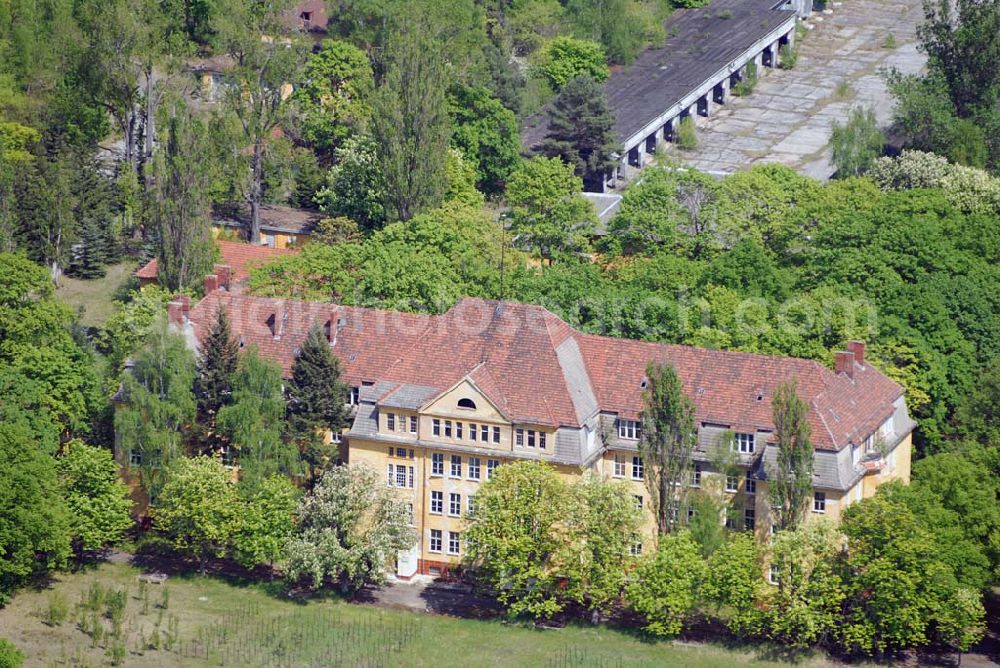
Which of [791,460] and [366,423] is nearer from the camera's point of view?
[791,460]

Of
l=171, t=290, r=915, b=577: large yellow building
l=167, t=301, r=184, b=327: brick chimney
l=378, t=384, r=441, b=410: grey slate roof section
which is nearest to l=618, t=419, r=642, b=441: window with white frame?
l=171, t=290, r=915, b=577: large yellow building

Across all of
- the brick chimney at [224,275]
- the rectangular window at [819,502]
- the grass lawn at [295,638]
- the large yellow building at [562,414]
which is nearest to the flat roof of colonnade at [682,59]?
the brick chimney at [224,275]

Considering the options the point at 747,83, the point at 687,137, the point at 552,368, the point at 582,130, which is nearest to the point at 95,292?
the point at 582,130

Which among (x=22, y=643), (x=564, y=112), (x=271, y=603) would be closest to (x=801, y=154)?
(x=564, y=112)

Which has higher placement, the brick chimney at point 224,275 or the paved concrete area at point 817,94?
the paved concrete area at point 817,94

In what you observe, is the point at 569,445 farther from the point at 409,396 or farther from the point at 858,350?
the point at 858,350

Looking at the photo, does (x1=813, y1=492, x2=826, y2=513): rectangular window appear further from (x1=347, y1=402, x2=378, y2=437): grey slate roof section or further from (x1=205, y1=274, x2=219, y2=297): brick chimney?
(x1=205, y1=274, x2=219, y2=297): brick chimney

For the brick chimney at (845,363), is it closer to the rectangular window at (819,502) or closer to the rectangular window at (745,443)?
the rectangular window at (745,443)
